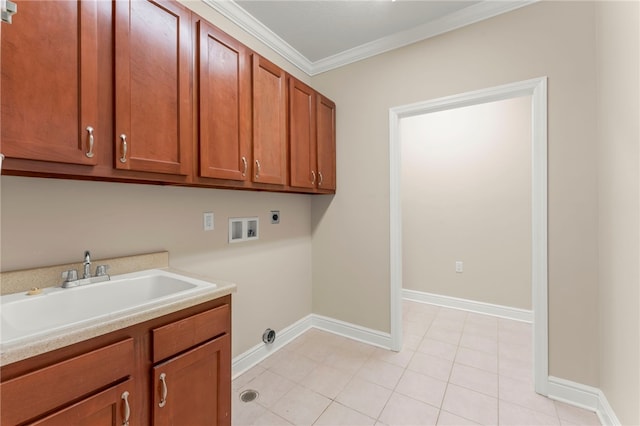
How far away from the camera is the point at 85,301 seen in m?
1.22

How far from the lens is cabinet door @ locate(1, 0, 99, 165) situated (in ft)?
2.91

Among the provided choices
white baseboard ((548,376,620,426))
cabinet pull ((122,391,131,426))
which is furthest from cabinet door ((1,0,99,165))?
white baseboard ((548,376,620,426))

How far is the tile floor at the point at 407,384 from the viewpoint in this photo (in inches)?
65.2

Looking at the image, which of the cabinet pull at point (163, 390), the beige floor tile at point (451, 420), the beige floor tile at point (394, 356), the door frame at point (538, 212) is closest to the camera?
the cabinet pull at point (163, 390)

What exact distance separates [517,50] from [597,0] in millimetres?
419

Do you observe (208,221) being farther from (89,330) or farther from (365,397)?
(365,397)

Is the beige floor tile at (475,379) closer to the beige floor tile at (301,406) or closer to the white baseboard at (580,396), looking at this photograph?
the white baseboard at (580,396)

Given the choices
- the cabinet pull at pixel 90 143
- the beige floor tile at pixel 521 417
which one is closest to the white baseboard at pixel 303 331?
the beige floor tile at pixel 521 417

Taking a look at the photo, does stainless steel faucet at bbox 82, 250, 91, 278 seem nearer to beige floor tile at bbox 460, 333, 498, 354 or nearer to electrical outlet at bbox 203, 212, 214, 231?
electrical outlet at bbox 203, 212, 214, 231

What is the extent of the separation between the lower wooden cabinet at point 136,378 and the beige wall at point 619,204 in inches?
76.1

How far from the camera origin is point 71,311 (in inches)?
46.2

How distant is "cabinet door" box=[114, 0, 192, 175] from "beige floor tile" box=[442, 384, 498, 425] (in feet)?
6.98

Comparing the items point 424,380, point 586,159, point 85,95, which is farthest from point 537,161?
point 85,95

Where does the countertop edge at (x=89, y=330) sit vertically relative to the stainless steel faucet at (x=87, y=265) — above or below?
below
